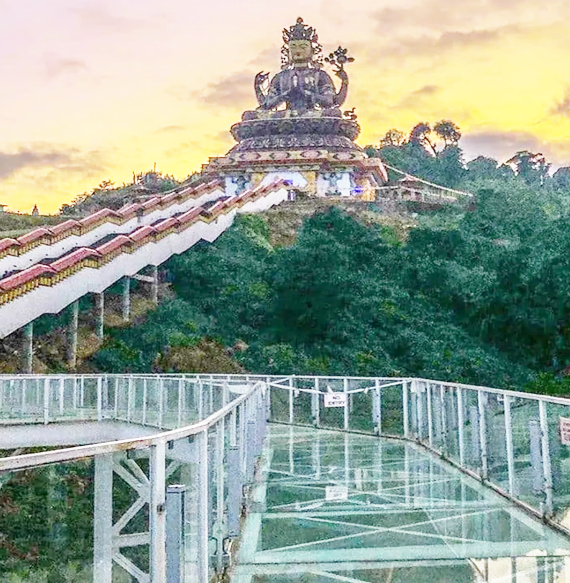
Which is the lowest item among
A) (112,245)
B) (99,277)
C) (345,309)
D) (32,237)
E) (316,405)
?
(316,405)

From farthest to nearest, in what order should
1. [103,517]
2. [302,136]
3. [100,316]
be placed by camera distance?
[302,136] → [100,316] → [103,517]

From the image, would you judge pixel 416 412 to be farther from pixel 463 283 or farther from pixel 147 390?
pixel 463 283

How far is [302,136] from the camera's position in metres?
60.4

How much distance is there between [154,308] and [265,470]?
73.1 feet

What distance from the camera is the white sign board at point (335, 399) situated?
16859mm

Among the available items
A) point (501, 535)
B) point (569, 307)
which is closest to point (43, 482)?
point (501, 535)

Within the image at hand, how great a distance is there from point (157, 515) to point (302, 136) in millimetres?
57280

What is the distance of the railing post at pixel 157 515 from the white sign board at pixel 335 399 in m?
12.6

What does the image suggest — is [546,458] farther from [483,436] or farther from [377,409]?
[377,409]

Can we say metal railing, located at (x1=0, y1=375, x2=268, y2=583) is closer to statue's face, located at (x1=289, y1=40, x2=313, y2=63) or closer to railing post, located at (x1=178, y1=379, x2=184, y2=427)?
railing post, located at (x1=178, y1=379, x2=184, y2=427)

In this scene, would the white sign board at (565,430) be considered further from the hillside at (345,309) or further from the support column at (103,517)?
the hillside at (345,309)

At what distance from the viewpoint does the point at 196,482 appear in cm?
525

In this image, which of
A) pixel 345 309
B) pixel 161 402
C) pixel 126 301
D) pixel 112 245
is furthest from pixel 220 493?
pixel 126 301

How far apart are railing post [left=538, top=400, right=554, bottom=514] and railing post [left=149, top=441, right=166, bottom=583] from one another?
495 cm
